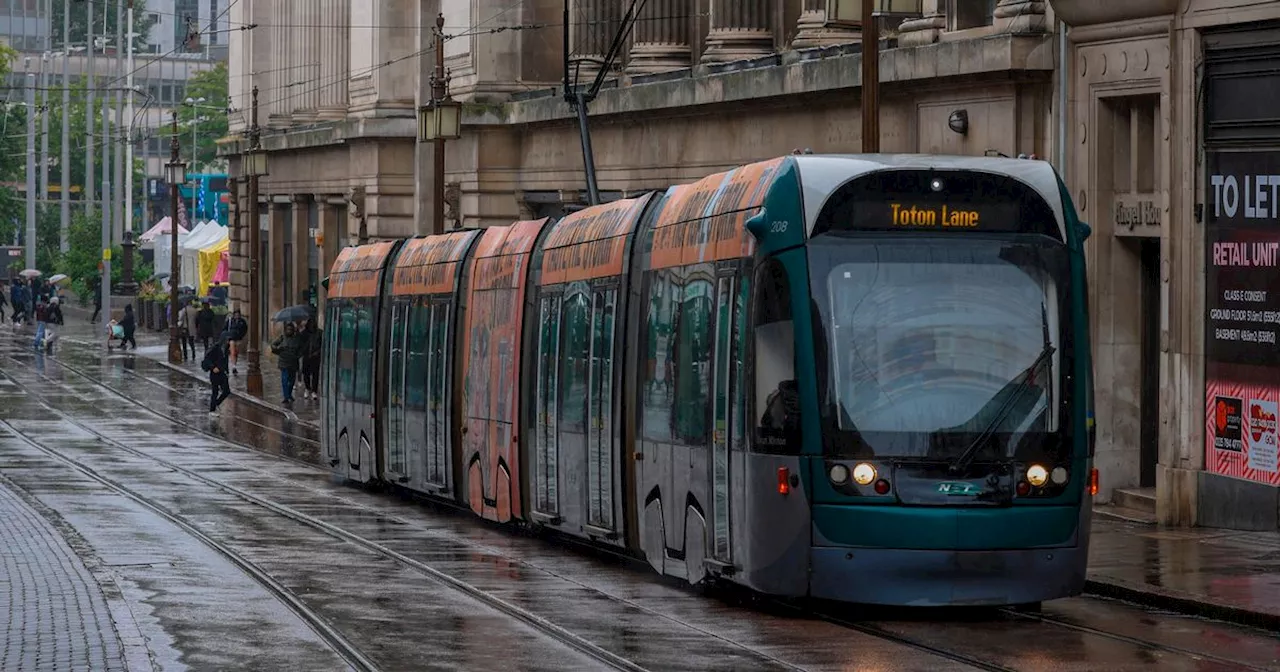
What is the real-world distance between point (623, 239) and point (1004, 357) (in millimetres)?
4889

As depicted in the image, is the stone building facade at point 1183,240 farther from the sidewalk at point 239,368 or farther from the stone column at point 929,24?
the sidewalk at point 239,368

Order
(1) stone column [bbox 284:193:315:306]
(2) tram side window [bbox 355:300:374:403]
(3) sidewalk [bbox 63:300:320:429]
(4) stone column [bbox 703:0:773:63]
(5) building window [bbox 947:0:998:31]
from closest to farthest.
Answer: (5) building window [bbox 947:0:998:31] < (2) tram side window [bbox 355:300:374:403] < (4) stone column [bbox 703:0:773:63] < (3) sidewalk [bbox 63:300:320:429] < (1) stone column [bbox 284:193:315:306]

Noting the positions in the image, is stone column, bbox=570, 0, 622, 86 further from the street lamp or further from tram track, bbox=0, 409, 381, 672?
the street lamp

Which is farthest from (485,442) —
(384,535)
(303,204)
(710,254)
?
(303,204)

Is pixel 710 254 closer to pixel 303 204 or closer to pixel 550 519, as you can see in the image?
pixel 550 519

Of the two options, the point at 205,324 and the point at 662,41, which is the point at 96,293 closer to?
the point at 205,324

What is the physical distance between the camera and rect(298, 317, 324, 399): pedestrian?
49978 mm

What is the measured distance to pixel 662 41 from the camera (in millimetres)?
42250

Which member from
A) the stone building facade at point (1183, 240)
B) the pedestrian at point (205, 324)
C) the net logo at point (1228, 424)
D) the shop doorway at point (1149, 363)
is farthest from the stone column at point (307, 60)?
the net logo at point (1228, 424)

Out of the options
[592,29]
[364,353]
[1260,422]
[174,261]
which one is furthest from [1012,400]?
[174,261]

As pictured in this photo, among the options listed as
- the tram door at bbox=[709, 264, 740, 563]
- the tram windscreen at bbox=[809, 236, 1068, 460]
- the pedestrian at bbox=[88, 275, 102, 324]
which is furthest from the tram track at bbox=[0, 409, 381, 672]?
the pedestrian at bbox=[88, 275, 102, 324]

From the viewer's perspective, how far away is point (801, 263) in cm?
1466

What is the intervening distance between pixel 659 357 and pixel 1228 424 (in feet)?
23.1

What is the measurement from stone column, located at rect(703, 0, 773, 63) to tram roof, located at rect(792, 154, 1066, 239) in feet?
72.4
